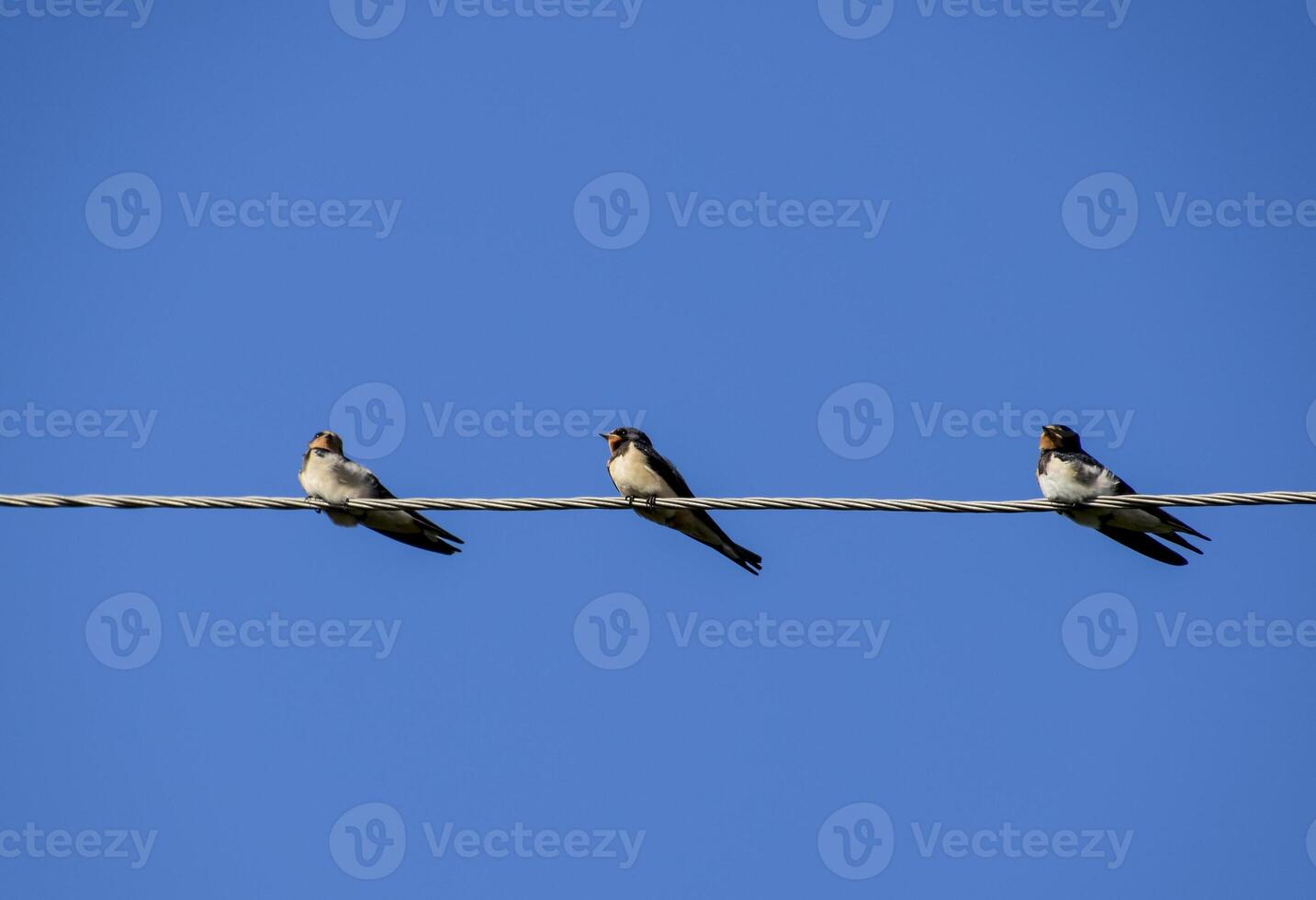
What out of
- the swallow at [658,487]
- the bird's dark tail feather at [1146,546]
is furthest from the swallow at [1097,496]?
the swallow at [658,487]

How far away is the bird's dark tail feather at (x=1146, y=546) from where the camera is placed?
9.10 m

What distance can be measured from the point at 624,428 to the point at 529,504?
113 inches

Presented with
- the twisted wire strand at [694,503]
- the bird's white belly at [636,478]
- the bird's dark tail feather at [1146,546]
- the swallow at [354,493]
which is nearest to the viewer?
the twisted wire strand at [694,503]

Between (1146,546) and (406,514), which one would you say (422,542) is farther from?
(1146,546)

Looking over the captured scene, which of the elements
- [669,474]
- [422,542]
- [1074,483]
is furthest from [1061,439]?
[422,542]

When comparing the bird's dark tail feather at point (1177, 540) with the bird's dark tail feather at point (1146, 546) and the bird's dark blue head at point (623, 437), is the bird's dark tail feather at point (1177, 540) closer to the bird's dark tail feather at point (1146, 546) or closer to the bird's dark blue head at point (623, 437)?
Result: the bird's dark tail feather at point (1146, 546)

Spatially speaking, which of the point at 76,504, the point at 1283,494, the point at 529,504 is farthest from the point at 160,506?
the point at 1283,494

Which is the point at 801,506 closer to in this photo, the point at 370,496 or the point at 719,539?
the point at 719,539

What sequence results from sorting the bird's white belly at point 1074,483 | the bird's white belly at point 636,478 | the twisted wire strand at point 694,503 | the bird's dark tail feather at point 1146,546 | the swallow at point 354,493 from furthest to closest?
the bird's white belly at point 636,478 → the swallow at point 354,493 → the bird's dark tail feather at point 1146,546 → the bird's white belly at point 1074,483 → the twisted wire strand at point 694,503

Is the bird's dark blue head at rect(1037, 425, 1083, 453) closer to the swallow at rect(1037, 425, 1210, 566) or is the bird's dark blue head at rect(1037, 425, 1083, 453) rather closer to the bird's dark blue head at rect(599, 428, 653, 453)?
the swallow at rect(1037, 425, 1210, 566)

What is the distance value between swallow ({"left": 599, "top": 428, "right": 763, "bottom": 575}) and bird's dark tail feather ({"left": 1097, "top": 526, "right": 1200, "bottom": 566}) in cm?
191

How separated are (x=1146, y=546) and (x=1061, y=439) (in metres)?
0.73

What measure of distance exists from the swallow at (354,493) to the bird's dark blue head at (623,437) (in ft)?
3.73

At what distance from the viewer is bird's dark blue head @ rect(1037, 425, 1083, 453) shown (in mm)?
9070
